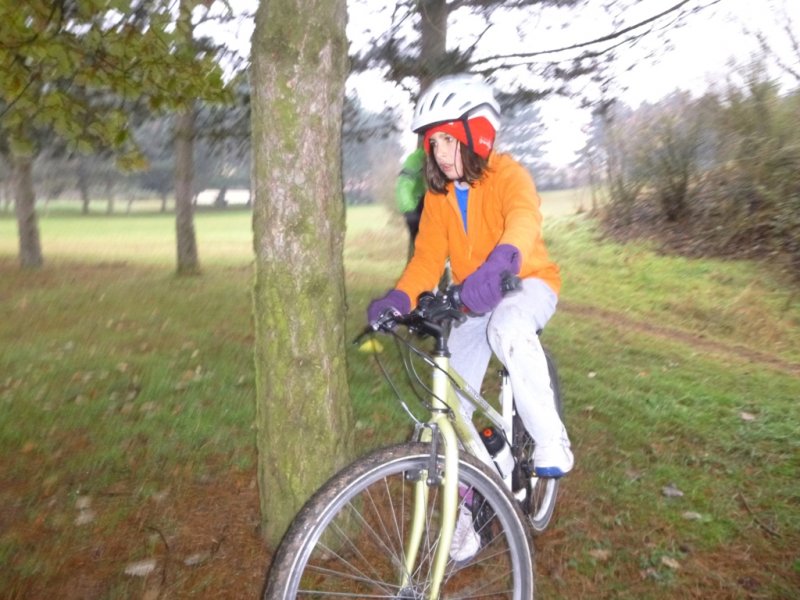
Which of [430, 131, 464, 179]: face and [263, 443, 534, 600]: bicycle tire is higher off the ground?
[430, 131, 464, 179]: face

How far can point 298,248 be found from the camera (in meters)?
2.76

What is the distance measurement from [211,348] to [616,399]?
4318 millimetres

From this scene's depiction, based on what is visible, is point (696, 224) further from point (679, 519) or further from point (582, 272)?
point (679, 519)

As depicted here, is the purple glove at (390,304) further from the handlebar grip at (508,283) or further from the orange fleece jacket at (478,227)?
the handlebar grip at (508,283)

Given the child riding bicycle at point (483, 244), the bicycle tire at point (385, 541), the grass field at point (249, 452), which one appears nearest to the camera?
the bicycle tire at point (385, 541)

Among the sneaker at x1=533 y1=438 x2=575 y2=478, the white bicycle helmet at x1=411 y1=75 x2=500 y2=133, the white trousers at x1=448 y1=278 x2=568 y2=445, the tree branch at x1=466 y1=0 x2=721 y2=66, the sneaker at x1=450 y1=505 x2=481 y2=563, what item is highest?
the tree branch at x1=466 y1=0 x2=721 y2=66

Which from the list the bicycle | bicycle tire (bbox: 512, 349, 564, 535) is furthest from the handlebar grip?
bicycle tire (bbox: 512, 349, 564, 535)

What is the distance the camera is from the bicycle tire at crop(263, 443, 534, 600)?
211cm

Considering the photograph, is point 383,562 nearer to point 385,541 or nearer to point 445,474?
point 385,541

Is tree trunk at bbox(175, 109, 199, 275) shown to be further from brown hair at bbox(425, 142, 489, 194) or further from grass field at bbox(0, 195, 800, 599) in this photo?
brown hair at bbox(425, 142, 489, 194)

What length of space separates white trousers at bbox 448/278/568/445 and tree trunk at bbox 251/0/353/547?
606 mm

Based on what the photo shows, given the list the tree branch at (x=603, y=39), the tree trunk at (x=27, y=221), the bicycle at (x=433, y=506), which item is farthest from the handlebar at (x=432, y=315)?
the tree trunk at (x=27, y=221)

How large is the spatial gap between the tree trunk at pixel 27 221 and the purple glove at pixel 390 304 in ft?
51.4

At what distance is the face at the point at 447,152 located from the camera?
8.75 ft
